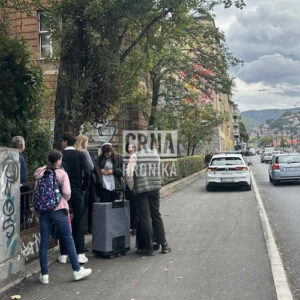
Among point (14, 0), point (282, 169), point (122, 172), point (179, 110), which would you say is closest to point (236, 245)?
point (122, 172)

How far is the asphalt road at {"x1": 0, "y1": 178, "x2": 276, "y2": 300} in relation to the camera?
4488 millimetres

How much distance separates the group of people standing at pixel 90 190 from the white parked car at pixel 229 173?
911 cm

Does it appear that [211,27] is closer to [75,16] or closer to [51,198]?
[75,16]

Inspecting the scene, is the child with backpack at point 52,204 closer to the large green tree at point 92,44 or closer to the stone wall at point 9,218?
the stone wall at point 9,218

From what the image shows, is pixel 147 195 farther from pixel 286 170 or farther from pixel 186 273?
pixel 286 170

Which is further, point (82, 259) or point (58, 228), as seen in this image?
point (82, 259)

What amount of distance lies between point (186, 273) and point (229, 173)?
10.9m

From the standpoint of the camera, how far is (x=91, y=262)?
5.88 m

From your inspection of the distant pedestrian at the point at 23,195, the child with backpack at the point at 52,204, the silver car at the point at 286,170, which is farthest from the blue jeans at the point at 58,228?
the silver car at the point at 286,170

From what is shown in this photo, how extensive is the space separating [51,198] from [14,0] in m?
6.04

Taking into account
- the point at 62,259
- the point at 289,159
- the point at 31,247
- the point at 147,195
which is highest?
the point at 289,159

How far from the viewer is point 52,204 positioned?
187 inches

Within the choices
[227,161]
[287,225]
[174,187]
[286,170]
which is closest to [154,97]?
[174,187]

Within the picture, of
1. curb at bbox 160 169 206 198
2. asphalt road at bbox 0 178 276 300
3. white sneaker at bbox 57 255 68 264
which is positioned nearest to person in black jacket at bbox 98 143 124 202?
asphalt road at bbox 0 178 276 300
